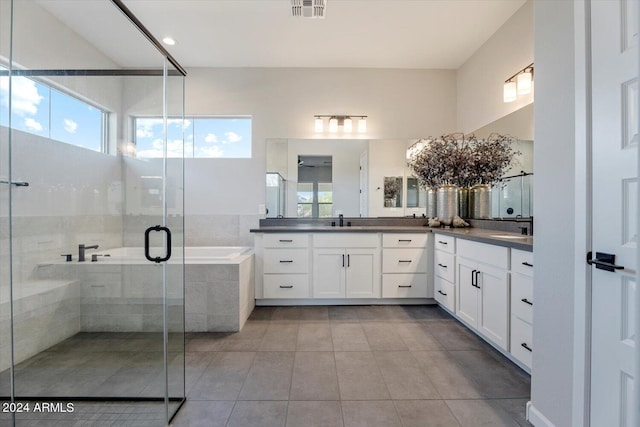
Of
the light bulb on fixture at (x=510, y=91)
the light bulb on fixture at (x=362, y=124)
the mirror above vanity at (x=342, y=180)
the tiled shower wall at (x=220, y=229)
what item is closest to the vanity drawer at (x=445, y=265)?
the mirror above vanity at (x=342, y=180)

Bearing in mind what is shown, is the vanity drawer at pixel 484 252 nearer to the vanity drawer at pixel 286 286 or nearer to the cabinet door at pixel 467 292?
the cabinet door at pixel 467 292

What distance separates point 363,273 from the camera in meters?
3.17

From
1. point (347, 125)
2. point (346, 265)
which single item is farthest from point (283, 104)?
point (346, 265)

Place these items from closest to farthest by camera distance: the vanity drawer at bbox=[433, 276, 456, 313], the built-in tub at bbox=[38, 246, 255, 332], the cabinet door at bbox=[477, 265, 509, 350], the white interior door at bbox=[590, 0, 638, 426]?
1. the white interior door at bbox=[590, 0, 638, 426]
2. the cabinet door at bbox=[477, 265, 509, 350]
3. the built-in tub at bbox=[38, 246, 255, 332]
4. the vanity drawer at bbox=[433, 276, 456, 313]

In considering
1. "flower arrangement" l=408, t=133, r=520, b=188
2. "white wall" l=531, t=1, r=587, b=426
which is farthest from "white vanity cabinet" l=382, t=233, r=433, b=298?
"white wall" l=531, t=1, r=587, b=426

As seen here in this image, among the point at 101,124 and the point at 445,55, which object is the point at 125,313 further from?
the point at 445,55

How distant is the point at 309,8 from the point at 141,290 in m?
2.73

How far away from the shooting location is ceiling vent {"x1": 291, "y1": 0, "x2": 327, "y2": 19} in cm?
230

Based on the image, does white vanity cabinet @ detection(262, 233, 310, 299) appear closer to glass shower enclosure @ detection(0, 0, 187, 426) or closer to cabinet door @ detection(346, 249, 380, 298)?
cabinet door @ detection(346, 249, 380, 298)

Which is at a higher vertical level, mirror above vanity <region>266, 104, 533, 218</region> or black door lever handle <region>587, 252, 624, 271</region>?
mirror above vanity <region>266, 104, 533, 218</region>

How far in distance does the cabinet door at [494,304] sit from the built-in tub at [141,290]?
79.8 inches

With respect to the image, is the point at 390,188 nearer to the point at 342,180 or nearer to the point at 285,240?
the point at 342,180

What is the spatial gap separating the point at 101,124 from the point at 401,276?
3301 millimetres

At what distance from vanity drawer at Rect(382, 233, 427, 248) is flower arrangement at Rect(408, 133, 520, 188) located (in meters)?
0.76
